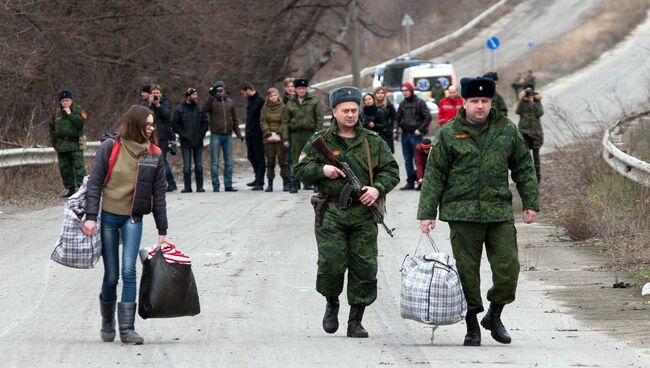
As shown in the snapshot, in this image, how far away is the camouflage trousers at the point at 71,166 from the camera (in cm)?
2055

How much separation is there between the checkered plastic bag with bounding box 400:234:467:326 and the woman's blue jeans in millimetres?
1840

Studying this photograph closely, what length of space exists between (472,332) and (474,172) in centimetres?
109

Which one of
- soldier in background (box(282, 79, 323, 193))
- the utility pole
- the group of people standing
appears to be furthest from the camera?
the utility pole

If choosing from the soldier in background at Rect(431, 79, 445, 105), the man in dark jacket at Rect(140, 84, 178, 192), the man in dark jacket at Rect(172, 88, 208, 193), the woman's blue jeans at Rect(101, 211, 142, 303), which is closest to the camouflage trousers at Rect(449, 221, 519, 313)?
the woman's blue jeans at Rect(101, 211, 142, 303)

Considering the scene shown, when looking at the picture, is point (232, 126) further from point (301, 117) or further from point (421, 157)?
point (421, 157)

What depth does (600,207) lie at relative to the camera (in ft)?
52.0

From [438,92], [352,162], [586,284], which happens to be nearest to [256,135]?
[586,284]

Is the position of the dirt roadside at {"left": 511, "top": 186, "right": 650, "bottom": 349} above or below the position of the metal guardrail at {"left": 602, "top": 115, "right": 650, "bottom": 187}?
below

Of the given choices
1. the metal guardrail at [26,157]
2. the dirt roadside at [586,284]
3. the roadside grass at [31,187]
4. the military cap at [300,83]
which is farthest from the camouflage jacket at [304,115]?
Answer: the dirt roadside at [586,284]

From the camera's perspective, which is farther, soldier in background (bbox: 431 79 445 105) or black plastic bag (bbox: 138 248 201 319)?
soldier in background (bbox: 431 79 445 105)

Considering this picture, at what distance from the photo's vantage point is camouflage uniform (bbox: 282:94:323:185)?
2089cm

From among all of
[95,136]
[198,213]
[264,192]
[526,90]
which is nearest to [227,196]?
[264,192]

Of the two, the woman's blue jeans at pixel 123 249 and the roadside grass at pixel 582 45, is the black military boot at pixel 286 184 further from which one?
the roadside grass at pixel 582 45

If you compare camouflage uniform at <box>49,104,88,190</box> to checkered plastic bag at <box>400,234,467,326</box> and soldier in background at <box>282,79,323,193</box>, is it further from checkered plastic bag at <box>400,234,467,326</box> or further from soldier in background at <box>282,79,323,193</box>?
checkered plastic bag at <box>400,234,467,326</box>
